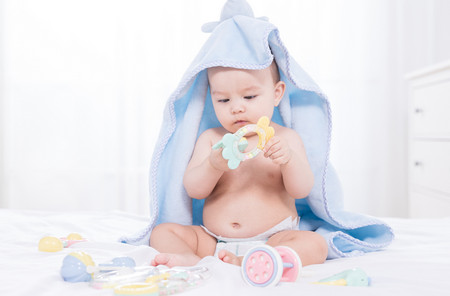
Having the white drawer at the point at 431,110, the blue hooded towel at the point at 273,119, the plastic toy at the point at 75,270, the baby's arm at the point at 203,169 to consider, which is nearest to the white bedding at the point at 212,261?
the plastic toy at the point at 75,270

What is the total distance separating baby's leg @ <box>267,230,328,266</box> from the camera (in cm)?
99

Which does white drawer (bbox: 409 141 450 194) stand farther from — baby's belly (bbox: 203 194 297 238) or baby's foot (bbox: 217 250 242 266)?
baby's foot (bbox: 217 250 242 266)

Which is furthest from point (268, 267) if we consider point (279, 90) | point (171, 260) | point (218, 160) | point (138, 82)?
point (138, 82)

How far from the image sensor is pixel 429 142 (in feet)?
7.00

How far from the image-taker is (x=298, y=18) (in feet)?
8.77


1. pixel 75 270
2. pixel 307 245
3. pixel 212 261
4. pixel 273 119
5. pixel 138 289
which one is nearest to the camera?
pixel 138 289

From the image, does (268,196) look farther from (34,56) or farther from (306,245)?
(34,56)

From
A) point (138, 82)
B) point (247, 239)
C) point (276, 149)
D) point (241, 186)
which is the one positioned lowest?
point (247, 239)

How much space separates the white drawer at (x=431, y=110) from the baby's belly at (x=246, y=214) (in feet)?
3.61

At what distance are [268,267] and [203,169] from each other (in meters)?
0.45

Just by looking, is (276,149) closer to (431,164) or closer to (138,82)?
(431,164)

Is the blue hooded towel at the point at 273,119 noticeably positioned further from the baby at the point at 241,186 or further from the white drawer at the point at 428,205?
the white drawer at the point at 428,205

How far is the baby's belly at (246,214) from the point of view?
1.16 m

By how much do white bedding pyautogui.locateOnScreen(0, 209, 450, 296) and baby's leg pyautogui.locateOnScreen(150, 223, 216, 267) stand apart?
69 millimetres
